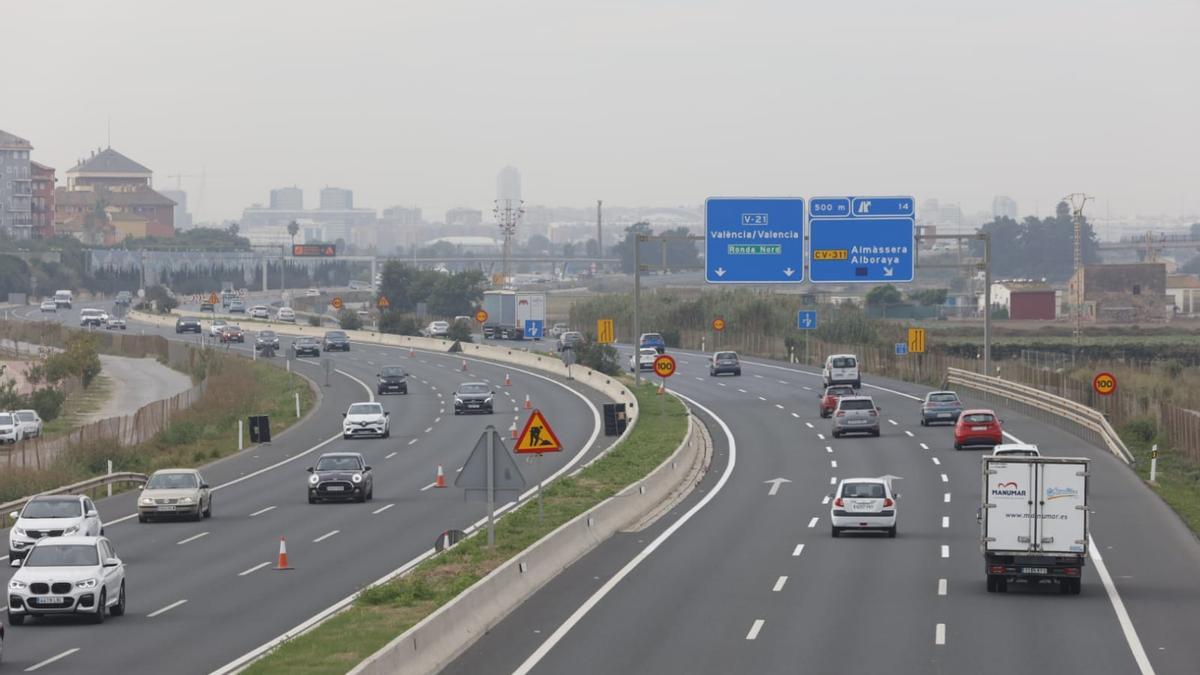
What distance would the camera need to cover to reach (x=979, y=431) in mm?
53875

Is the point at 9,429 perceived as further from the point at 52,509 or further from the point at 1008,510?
the point at 1008,510

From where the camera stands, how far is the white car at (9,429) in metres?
71.4

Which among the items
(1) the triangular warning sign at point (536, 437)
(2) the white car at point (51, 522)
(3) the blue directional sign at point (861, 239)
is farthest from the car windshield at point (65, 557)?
(3) the blue directional sign at point (861, 239)

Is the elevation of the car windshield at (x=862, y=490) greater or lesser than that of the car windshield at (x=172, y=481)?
greater

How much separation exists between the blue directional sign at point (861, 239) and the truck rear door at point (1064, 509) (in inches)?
1394

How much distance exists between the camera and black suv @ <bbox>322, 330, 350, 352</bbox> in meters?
113

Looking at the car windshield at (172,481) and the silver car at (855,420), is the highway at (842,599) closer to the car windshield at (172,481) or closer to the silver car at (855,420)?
the silver car at (855,420)

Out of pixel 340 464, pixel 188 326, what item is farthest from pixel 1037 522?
pixel 188 326

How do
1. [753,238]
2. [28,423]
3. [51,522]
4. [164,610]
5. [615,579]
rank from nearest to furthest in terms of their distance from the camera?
[164,610] → [615,579] → [51,522] → [753,238] → [28,423]

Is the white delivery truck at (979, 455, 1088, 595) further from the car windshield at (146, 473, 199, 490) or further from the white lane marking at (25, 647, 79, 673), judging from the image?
the car windshield at (146, 473, 199, 490)

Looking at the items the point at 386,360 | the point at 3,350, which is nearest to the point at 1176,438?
the point at 386,360

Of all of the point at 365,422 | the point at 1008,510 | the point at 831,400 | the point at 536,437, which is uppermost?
the point at 536,437

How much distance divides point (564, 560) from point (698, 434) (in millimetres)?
28524

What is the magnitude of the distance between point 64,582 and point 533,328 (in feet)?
349
